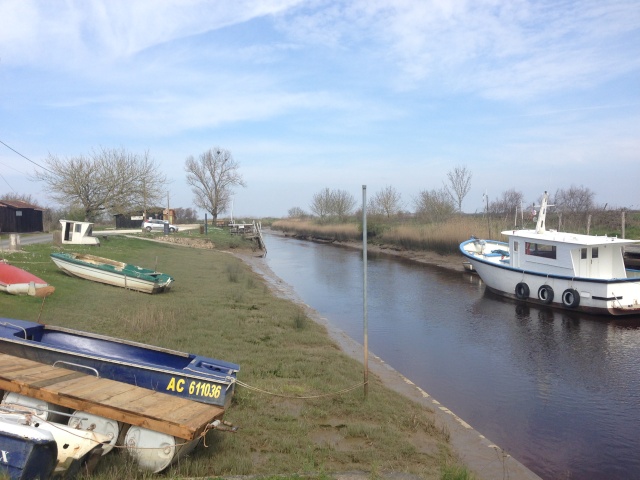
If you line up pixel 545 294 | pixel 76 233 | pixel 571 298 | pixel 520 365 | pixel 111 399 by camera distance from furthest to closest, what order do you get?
1. pixel 76 233
2. pixel 545 294
3. pixel 571 298
4. pixel 520 365
5. pixel 111 399

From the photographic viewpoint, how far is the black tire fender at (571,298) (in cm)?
1889

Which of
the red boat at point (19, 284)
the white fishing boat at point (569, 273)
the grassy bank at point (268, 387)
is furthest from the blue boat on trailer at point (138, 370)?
the white fishing boat at point (569, 273)

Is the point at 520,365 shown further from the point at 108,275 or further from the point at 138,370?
the point at 108,275

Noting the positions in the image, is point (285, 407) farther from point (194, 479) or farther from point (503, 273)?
point (503, 273)

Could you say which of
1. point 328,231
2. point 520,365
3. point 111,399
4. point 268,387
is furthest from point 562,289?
point 328,231

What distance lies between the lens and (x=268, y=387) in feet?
27.1

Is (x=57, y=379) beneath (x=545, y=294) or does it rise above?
above

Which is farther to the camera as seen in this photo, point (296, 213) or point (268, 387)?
point (296, 213)

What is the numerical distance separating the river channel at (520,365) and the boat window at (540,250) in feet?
7.24

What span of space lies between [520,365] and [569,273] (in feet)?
26.8

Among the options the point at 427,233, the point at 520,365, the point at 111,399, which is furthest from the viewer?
the point at 427,233

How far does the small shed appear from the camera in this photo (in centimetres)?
3497

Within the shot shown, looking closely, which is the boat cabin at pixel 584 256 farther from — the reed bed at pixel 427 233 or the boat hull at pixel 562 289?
the reed bed at pixel 427 233

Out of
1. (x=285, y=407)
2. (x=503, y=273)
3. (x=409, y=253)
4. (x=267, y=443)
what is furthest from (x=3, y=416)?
(x=409, y=253)
